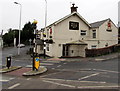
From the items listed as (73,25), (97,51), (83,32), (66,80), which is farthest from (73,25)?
(66,80)

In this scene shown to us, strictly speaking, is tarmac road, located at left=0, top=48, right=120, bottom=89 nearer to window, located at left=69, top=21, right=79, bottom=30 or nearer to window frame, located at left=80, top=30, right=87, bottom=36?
window, located at left=69, top=21, right=79, bottom=30

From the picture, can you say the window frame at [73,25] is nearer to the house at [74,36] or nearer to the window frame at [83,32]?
the house at [74,36]

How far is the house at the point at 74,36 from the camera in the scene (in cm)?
2248

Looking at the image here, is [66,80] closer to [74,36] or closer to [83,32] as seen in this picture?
[74,36]

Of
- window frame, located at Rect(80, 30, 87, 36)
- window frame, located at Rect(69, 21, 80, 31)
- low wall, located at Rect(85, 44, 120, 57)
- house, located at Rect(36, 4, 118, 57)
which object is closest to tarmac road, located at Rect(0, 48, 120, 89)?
low wall, located at Rect(85, 44, 120, 57)

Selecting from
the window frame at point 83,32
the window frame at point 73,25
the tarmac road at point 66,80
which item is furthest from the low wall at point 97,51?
the tarmac road at point 66,80

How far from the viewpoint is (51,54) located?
2259cm

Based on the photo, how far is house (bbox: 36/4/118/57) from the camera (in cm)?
2248

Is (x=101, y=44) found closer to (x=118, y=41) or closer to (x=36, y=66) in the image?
(x=118, y=41)

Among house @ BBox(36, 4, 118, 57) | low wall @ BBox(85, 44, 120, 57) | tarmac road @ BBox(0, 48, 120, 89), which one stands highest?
house @ BBox(36, 4, 118, 57)

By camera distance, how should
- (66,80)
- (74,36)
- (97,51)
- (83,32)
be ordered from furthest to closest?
(83,32) < (74,36) < (97,51) < (66,80)

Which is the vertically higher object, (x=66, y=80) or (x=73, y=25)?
(x=73, y=25)

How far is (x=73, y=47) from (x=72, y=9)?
7.98 m

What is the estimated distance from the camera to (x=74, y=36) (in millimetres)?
23938
